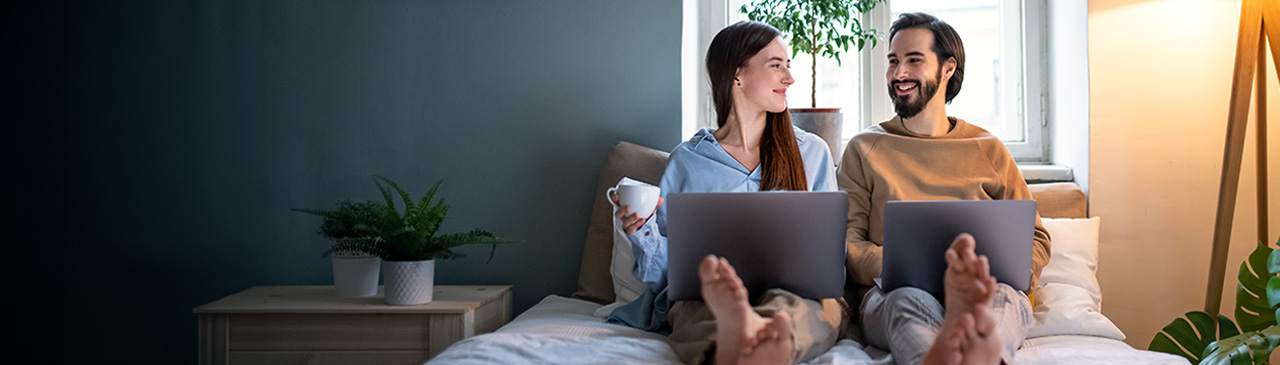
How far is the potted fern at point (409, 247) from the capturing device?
1.80 meters

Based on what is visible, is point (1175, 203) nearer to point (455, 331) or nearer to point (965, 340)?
point (965, 340)

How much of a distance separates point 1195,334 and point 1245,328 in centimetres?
9

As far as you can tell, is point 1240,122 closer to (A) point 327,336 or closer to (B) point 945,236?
(B) point 945,236

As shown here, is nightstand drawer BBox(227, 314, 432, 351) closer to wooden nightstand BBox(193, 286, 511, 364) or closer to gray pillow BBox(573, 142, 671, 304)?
wooden nightstand BBox(193, 286, 511, 364)

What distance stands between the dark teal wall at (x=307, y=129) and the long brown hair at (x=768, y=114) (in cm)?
47

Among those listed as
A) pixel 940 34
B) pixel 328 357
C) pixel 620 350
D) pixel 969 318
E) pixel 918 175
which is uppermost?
pixel 940 34

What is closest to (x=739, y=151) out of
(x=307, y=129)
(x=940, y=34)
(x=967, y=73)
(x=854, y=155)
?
(x=854, y=155)

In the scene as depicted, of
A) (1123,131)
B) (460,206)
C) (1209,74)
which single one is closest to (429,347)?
(460,206)

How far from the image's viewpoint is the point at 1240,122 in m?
1.83

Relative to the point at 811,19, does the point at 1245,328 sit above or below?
below

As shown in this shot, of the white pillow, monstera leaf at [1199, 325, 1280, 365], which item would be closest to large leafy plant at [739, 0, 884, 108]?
the white pillow

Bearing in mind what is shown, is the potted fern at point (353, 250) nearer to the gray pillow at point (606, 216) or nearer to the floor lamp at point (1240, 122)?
the gray pillow at point (606, 216)

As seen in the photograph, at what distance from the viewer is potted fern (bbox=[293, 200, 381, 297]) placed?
73.8 inches

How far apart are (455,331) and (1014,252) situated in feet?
3.80
